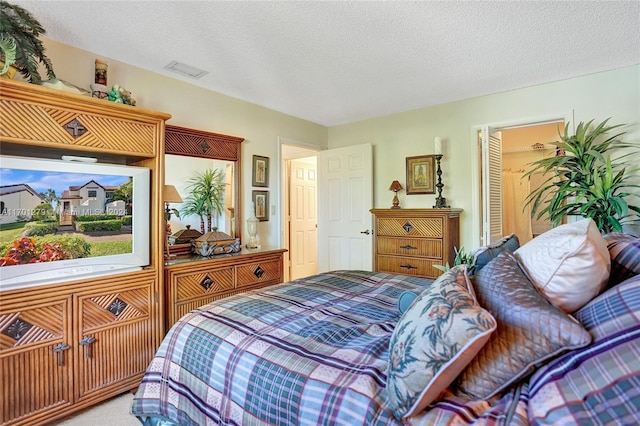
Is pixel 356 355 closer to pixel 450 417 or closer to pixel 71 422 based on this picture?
pixel 450 417

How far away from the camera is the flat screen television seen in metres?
1.74

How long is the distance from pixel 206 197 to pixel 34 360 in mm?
1766

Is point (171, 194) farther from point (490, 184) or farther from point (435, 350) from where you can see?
point (490, 184)

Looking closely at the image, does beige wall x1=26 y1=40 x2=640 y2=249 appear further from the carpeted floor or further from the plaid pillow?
the plaid pillow

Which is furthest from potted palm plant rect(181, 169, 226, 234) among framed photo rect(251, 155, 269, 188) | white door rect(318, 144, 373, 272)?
white door rect(318, 144, 373, 272)

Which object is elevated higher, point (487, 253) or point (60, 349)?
point (487, 253)

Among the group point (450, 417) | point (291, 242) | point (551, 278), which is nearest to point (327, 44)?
point (551, 278)

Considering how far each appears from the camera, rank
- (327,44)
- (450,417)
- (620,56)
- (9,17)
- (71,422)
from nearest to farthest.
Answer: (450,417) → (9,17) → (71,422) → (327,44) → (620,56)

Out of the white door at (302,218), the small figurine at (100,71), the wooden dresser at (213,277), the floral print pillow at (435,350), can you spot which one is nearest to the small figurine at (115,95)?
the small figurine at (100,71)

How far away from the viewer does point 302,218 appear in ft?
17.6

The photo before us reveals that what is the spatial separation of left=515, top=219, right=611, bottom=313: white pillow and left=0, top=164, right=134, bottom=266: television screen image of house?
7.62ft

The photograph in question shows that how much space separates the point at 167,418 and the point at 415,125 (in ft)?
12.0

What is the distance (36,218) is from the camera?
1832 mm

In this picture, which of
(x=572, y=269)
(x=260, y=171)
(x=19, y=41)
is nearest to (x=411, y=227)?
(x=260, y=171)
